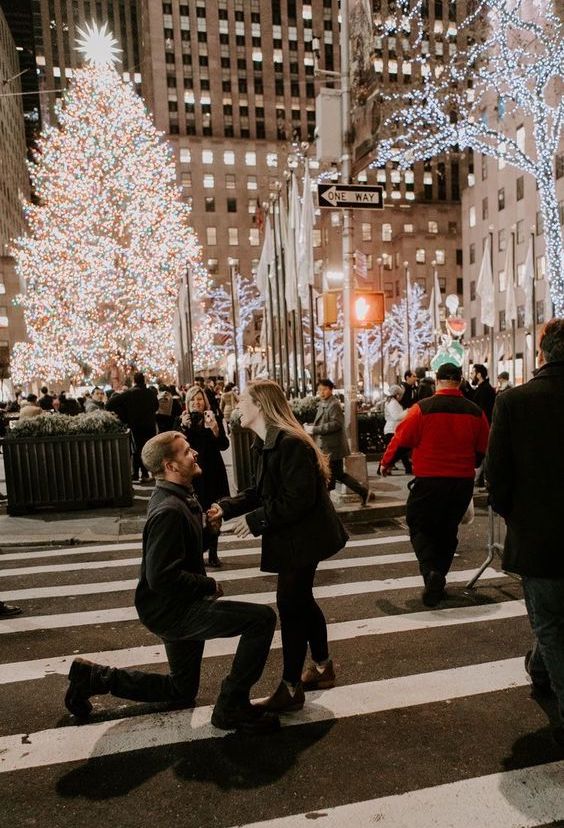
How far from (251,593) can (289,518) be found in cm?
293

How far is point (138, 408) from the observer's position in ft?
43.0

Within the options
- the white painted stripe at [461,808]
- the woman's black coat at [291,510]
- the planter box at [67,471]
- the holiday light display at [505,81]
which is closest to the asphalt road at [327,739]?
the white painted stripe at [461,808]

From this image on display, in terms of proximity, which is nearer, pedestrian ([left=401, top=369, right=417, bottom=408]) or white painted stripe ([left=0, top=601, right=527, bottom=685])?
white painted stripe ([left=0, top=601, right=527, bottom=685])

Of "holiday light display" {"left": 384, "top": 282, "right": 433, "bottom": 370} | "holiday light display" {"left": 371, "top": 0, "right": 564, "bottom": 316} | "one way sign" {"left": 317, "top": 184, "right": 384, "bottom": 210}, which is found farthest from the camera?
"holiday light display" {"left": 384, "top": 282, "right": 433, "bottom": 370}

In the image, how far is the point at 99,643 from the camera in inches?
203

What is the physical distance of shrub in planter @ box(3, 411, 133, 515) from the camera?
10500 millimetres

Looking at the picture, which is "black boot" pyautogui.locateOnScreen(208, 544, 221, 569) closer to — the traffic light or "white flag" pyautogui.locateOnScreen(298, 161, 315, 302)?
the traffic light

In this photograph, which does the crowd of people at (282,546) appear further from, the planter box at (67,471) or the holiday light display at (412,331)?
the holiday light display at (412,331)

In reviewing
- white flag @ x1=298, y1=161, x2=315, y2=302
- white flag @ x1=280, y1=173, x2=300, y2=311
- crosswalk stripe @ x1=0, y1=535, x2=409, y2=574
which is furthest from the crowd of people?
white flag @ x1=280, y1=173, x2=300, y2=311

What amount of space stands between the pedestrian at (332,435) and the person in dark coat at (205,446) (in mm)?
2107

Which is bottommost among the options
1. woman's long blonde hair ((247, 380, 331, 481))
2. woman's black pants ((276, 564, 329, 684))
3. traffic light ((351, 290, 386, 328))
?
woman's black pants ((276, 564, 329, 684))

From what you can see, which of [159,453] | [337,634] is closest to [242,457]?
[337,634]

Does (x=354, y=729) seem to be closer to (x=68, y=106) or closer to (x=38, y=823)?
(x=38, y=823)

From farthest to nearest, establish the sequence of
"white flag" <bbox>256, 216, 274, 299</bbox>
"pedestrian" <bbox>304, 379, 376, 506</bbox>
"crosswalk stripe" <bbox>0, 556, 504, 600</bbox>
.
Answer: "white flag" <bbox>256, 216, 274, 299</bbox> → "pedestrian" <bbox>304, 379, 376, 506</bbox> → "crosswalk stripe" <bbox>0, 556, 504, 600</bbox>
